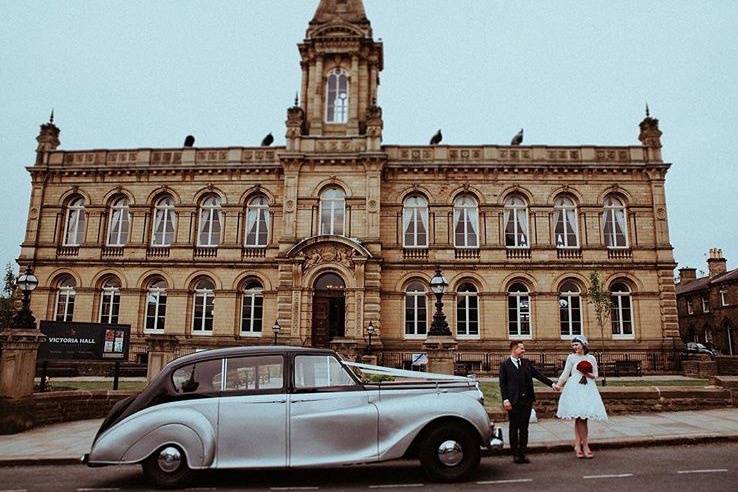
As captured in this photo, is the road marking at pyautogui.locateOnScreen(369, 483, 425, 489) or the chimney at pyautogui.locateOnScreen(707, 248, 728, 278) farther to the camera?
the chimney at pyautogui.locateOnScreen(707, 248, 728, 278)

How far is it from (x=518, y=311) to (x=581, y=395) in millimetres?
18249

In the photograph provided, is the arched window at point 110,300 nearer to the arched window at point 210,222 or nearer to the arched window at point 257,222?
the arched window at point 210,222

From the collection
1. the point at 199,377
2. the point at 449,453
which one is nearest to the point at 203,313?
the point at 199,377

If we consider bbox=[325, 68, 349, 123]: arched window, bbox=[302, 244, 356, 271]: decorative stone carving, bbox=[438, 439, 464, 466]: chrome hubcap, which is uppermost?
bbox=[325, 68, 349, 123]: arched window

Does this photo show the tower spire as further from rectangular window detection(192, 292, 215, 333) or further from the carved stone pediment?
rectangular window detection(192, 292, 215, 333)

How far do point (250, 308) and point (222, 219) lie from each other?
4981 mm

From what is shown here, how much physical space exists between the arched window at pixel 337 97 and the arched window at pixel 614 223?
48.6 ft

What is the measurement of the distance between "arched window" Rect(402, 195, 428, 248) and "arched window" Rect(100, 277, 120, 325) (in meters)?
15.4

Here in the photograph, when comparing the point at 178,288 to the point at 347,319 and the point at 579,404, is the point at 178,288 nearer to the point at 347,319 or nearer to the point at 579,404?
the point at 347,319

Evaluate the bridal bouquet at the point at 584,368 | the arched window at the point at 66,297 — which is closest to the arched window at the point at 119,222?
the arched window at the point at 66,297

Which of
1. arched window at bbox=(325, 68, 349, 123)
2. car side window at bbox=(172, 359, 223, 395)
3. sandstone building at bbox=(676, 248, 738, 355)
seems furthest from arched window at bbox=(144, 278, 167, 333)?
sandstone building at bbox=(676, 248, 738, 355)

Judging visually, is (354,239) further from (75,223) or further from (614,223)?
(75,223)

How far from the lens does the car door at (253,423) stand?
693 cm

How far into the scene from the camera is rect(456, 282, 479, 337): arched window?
25734mm
